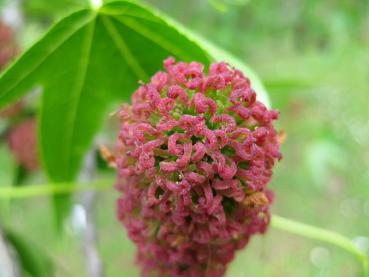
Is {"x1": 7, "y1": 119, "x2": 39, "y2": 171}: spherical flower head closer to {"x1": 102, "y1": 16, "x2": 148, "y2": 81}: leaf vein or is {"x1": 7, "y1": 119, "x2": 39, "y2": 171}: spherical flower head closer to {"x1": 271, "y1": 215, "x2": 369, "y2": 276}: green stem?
{"x1": 102, "y1": 16, "x2": 148, "y2": 81}: leaf vein

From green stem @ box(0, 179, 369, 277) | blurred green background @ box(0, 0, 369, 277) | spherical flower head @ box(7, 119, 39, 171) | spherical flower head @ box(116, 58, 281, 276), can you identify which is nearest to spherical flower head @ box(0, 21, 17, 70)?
spherical flower head @ box(7, 119, 39, 171)

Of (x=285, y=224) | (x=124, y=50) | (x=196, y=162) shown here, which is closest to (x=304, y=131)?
(x=285, y=224)

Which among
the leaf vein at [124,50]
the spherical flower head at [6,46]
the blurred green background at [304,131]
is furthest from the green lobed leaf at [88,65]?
the blurred green background at [304,131]

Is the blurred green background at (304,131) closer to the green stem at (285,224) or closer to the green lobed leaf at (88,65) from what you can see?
the green stem at (285,224)

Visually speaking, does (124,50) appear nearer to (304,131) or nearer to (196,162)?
(196,162)

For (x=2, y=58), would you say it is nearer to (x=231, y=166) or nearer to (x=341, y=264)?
(x=231, y=166)

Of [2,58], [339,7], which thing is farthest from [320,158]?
[2,58]
